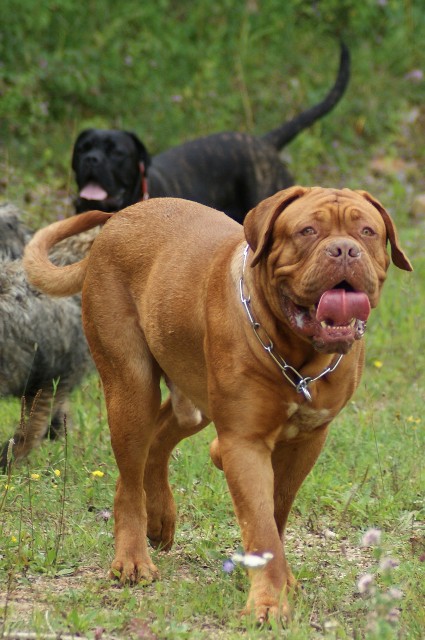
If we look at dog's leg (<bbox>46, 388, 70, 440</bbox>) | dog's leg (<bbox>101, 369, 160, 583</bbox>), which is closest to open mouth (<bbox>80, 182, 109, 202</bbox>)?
dog's leg (<bbox>46, 388, 70, 440</bbox>)

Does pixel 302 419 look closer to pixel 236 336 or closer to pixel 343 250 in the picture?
pixel 236 336

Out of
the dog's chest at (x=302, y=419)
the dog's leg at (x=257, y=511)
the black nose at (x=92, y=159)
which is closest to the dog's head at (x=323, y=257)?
the dog's chest at (x=302, y=419)

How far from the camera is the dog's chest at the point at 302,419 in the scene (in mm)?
3846

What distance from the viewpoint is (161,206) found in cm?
459

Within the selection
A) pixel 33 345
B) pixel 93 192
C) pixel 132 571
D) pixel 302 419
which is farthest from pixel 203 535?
pixel 93 192

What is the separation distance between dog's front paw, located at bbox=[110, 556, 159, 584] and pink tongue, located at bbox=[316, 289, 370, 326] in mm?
1275

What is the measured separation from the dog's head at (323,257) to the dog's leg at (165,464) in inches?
41.3

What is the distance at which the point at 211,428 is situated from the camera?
6.30m

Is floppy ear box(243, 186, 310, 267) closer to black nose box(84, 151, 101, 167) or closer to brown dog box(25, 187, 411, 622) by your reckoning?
brown dog box(25, 187, 411, 622)

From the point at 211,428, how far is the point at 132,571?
2.06 m

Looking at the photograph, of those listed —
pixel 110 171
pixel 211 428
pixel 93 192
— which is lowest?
pixel 211 428

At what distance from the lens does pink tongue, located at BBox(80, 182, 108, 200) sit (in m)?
8.62

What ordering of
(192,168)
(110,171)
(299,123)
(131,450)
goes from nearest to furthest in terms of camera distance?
(131,450) → (110,171) → (192,168) → (299,123)

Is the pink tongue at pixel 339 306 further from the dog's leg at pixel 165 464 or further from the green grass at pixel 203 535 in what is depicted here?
the dog's leg at pixel 165 464
